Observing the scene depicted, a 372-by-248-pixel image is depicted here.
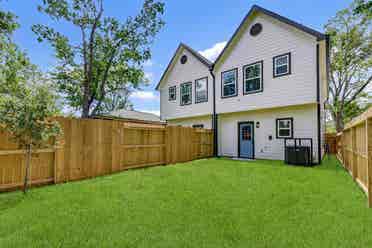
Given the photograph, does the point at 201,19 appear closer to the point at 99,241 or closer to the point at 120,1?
the point at 120,1

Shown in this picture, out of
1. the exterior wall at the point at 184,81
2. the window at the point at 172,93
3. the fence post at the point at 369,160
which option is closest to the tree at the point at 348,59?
the exterior wall at the point at 184,81

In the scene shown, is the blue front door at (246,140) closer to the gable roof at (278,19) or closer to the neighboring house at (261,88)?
the neighboring house at (261,88)

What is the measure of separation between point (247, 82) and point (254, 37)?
225cm

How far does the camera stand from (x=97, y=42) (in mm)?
14445

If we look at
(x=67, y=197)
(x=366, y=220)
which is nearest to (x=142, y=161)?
(x=67, y=197)

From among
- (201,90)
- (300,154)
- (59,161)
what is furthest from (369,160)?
(201,90)

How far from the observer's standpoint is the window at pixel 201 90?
13.3 metres

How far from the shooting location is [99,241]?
2643 mm

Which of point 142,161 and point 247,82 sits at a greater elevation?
point 247,82

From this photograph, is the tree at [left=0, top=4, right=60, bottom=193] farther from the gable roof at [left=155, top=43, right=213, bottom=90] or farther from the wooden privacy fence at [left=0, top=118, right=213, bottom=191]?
the gable roof at [left=155, top=43, right=213, bottom=90]

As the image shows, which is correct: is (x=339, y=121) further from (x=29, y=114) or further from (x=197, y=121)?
(x=29, y=114)

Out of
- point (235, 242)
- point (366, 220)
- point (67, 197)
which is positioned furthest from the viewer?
point (67, 197)

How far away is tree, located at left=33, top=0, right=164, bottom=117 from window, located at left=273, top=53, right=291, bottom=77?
26.5ft

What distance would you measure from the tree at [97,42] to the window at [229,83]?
231 inches
